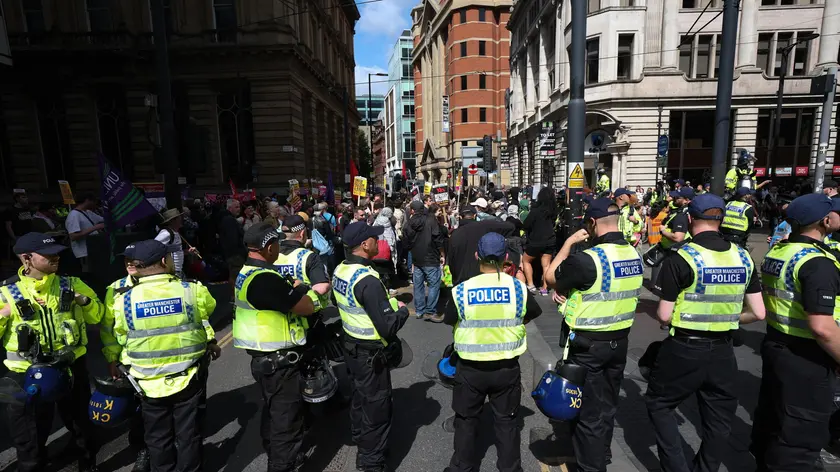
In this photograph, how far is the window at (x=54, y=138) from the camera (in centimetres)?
2239

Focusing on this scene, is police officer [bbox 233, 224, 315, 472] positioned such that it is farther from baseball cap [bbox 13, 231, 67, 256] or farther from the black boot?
baseball cap [bbox 13, 231, 67, 256]

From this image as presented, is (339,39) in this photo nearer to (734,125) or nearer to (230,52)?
(230,52)

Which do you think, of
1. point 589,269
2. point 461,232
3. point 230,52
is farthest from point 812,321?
point 230,52

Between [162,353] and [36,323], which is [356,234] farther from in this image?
[36,323]

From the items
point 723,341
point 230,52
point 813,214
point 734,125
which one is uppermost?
point 230,52

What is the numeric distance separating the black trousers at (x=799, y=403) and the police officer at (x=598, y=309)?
0.98 m

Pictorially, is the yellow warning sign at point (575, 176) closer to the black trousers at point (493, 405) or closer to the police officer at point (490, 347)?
the police officer at point (490, 347)

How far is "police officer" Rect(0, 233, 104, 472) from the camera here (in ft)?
10.3

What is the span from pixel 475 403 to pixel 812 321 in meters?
2.16

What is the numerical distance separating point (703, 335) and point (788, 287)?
0.61 meters

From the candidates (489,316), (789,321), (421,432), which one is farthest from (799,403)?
(421,432)

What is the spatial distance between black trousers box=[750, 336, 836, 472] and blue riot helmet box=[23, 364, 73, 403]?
16.5 feet

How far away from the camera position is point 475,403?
3.13m

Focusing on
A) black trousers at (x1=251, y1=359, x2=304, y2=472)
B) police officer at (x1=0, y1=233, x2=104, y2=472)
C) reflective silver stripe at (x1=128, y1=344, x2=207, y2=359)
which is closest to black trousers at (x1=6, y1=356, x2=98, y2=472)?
police officer at (x1=0, y1=233, x2=104, y2=472)
